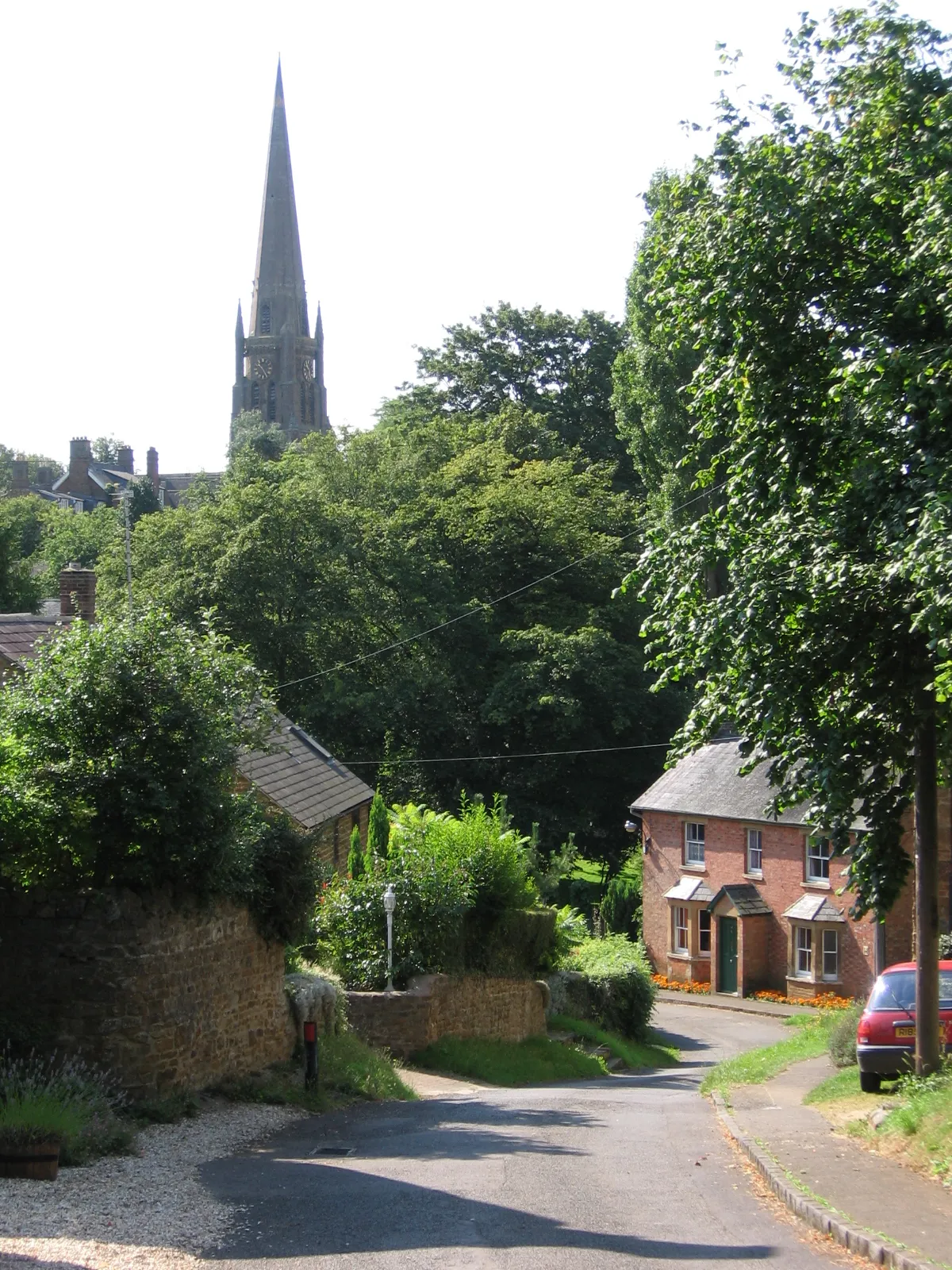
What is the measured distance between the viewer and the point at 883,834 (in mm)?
13391

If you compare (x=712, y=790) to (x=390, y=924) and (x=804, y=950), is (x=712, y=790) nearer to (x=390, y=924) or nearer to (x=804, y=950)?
(x=804, y=950)

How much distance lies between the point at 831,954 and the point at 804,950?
87 centimetres

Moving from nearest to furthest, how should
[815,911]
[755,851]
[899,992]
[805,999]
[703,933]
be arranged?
[899,992] → [815,911] → [805,999] → [755,851] → [703,933]

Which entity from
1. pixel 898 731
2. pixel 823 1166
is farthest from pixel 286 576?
pixel 823 1166

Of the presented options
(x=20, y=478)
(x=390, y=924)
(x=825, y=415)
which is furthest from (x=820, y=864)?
(x=20, y=478)

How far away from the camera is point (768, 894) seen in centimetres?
4050

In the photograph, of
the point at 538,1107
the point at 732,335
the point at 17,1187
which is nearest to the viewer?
the point at 17,1187

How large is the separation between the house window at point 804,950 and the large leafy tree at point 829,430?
27.0 metres

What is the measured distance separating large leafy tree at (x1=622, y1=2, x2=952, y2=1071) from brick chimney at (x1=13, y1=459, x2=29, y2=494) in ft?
354

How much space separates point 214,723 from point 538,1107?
6237mm

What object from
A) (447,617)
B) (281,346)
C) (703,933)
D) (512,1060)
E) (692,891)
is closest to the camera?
(512,1060)

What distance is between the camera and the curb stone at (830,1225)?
25.8 feet

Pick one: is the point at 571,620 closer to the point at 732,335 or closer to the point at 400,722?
the point at 400,722

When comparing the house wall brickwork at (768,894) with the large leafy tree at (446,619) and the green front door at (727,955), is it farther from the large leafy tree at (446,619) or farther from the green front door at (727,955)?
the large leafy tree at (446,619)
